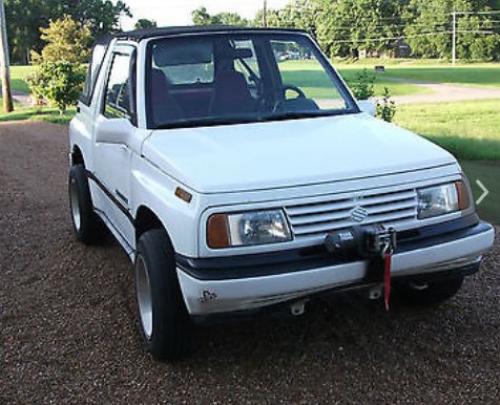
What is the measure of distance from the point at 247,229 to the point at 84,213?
311 cm

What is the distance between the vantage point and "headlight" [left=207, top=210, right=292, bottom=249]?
3406 millimetres

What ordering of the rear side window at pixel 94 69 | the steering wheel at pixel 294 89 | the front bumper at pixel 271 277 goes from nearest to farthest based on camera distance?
the front bumper at pixel 271 277 → the steering wheel at pixel 294 89 → the rear side window at pixel 94 69

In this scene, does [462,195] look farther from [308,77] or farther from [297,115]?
[308,77]

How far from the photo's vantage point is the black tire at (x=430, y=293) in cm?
448

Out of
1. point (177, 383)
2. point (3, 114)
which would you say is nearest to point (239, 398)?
point (177, 383)

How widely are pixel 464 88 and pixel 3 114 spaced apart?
2370 cm

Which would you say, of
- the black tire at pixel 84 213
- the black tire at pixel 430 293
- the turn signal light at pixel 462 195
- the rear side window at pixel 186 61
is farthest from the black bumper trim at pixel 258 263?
the black tire at pixel 84 213

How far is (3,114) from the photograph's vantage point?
72.0 ft

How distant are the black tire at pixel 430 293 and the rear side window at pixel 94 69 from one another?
3.07 m

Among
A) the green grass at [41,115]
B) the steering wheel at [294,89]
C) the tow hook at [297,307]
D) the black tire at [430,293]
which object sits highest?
the steering wheel at [294,89]

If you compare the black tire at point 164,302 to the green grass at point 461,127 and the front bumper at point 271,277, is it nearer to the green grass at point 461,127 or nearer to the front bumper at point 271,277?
the front bumper at point 271,277

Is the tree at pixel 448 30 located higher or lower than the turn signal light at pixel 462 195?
higher

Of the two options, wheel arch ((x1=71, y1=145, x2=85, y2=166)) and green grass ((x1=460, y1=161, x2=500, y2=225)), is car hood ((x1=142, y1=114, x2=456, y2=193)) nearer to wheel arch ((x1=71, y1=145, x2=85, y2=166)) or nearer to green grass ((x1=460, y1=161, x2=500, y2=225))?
wheel arch ((x1=71, y1=145, x2=85, y2=166))

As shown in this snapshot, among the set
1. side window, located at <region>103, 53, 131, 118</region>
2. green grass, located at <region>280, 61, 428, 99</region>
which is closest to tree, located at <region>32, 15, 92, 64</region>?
side window, located at <region>103, 53, 131, 118</region>
